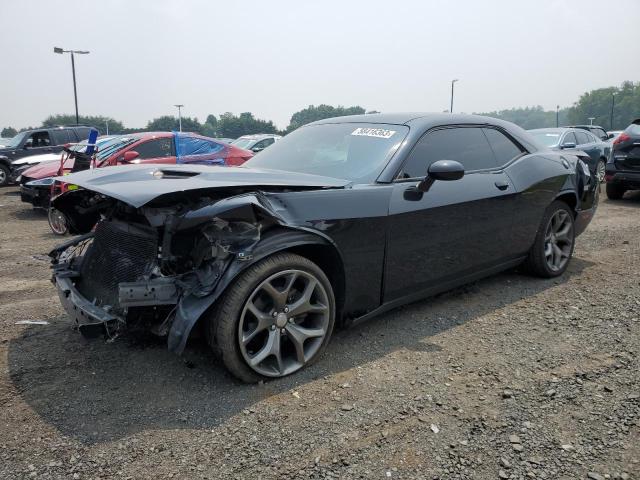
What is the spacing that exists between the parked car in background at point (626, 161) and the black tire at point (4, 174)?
15.0 m

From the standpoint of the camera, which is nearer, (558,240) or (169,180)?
(169,180)

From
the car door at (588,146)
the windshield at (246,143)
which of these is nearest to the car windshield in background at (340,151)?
the car door at (588,146)

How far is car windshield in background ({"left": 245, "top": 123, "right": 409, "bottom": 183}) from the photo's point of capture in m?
3.43

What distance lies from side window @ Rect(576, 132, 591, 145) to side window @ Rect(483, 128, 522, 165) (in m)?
9.03

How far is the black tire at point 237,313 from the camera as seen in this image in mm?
2619

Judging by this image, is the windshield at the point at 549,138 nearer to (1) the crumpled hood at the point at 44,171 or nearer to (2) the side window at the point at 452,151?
(2) the side window at the point at 452,151

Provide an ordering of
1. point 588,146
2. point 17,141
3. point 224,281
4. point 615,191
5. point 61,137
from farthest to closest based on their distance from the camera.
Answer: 1. point 17,141
2. point 61,137
3. point 588,146
4. point 615,191
5. point 224,281

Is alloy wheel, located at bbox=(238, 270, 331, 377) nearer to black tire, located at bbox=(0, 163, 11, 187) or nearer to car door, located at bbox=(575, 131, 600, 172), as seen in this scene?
car door, located at bbox=(575, 131, 600, 172)

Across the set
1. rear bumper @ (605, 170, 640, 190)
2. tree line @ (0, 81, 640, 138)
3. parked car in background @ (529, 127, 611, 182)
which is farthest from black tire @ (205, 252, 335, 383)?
tree line @ (0, 81, 640, 138)

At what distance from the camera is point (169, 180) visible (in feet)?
9.21

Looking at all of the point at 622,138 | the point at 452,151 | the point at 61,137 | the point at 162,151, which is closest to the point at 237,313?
the point at 452,151

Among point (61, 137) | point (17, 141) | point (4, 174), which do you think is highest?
point (61, 137)

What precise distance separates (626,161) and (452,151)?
23.2ft

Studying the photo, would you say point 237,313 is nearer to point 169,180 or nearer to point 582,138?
point 169,180
